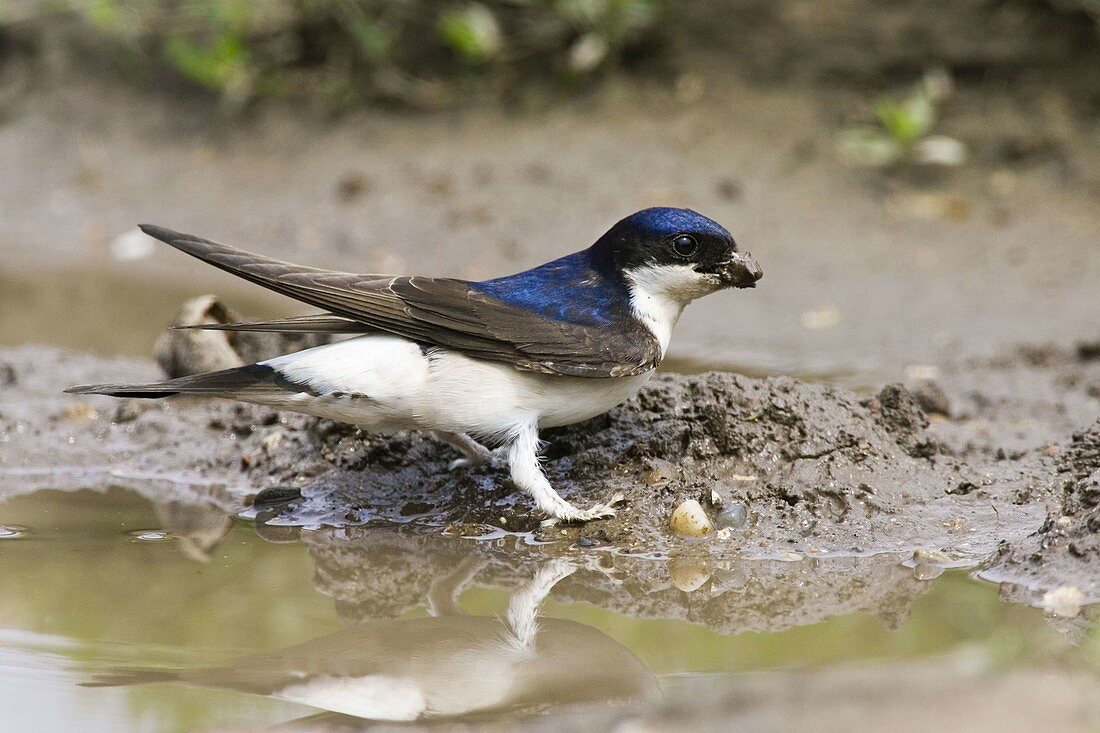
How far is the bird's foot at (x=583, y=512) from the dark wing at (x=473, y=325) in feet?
1.42

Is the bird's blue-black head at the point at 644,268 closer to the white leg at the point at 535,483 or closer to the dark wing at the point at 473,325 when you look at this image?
the dark wing at the point at 473,325

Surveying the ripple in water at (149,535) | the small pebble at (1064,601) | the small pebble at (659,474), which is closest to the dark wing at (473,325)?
the small pebble at (659,474)

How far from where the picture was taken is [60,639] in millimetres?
3375

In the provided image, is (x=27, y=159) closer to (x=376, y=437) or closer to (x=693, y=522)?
(x=376, y=437)

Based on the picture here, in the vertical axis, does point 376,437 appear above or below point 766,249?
below

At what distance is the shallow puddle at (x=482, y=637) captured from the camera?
269cm

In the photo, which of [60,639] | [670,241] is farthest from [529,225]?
[60,639]

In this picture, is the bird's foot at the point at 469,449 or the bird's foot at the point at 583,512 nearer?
the bird's foot at the point at 583,512

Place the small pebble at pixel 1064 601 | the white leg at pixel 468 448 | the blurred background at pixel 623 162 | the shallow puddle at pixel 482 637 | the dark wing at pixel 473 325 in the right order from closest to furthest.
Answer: the shallow puddle at pixel 482 637 < the small pebble at pixel 1064 601 < the dark wing at pixel 473 325 < the white leg at pixel 468 448 < the blurred background at pixel 623 162

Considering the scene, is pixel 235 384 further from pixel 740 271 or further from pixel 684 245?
pixel 740 271

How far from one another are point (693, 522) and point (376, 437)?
4.13 feet

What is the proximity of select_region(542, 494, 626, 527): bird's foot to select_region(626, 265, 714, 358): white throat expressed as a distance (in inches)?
20.5

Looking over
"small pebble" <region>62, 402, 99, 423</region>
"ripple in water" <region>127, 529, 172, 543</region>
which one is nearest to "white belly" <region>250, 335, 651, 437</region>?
"ripple in water" <region>127, 529, 172, 543</region>

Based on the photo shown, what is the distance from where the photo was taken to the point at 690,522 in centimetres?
411
